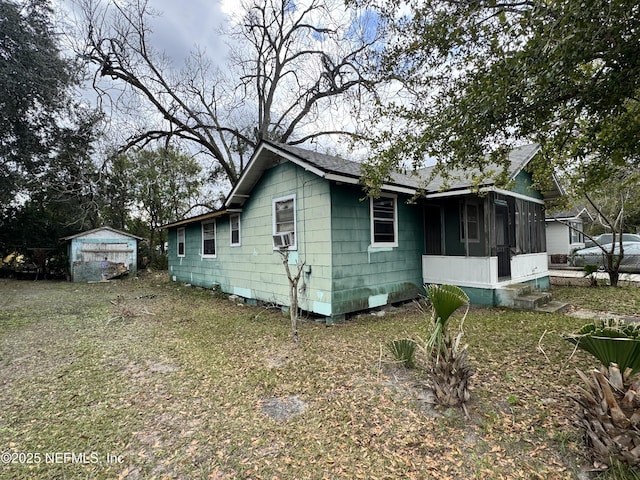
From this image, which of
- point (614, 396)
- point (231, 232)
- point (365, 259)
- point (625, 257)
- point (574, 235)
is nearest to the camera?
point (614, 396)

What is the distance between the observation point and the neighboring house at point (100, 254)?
1480 cm

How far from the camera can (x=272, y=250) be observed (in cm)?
820

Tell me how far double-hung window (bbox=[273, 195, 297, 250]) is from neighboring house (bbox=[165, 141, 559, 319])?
3cm

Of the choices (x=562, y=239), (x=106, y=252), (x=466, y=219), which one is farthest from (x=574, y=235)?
(x=106, y=252)

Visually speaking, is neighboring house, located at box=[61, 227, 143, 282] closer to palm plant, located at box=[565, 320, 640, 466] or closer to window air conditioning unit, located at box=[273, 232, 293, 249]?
window air conditioning unit, located at box=[273, 232, 293, 249]

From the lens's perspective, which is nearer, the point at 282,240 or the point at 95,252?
the point at 282,240

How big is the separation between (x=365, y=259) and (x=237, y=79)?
16.2 m

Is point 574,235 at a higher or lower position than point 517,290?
higher

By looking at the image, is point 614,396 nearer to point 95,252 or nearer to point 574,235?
point 95,252

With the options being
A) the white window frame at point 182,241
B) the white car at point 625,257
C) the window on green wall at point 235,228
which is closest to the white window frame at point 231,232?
the window on green wall at point 235,228

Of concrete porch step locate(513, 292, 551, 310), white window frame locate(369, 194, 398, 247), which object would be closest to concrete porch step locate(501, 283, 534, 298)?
concrete porch step locate(513, 292, 551, 310)

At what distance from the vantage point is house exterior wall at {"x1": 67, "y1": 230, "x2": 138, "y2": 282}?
14.8 m

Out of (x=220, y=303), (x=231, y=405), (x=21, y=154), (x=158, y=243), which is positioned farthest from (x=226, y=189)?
(x=231, y=405)

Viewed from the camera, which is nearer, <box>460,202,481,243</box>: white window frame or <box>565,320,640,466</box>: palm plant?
<box>565,320,640,466</box>: palm plant
